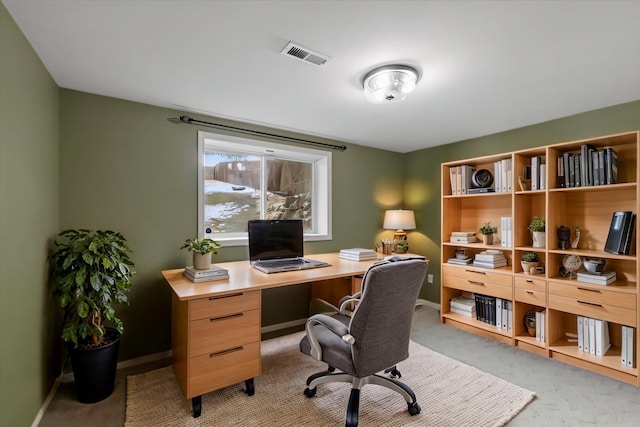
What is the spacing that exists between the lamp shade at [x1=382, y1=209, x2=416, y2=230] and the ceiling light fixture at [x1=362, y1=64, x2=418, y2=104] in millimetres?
2068

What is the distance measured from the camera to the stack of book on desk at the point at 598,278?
2406 mm

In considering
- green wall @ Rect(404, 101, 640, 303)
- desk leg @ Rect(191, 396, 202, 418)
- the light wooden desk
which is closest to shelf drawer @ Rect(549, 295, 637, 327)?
green wall @ Rect(404, 101, 640, 303)

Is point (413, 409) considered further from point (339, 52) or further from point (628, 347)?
point (339, 52)

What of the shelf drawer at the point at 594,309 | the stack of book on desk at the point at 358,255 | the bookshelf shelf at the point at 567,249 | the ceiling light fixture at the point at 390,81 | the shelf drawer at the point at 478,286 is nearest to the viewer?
the ceiling light fixture at the point at 390,81

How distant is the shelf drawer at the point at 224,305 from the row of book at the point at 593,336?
270cm

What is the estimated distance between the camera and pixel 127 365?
2.48 m

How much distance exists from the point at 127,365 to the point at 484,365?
2961 millimetres

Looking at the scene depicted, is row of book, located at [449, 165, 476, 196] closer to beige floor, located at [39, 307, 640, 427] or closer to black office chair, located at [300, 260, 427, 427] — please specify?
beige floor, located at [39, 307, 640, 427]

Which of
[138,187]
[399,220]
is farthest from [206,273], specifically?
[399,220]

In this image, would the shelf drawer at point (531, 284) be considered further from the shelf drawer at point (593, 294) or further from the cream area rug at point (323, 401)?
the cream area rug at point (323, 401)

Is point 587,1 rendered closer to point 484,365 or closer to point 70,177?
point 484,365

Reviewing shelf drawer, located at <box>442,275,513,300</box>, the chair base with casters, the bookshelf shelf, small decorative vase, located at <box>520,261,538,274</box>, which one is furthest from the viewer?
shelf drawer, located at <box>442,275,513,300</box>

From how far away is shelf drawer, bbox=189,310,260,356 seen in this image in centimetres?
187

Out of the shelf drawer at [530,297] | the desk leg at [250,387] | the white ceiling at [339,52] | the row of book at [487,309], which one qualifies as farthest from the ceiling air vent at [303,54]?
the row of book at [487,309]
